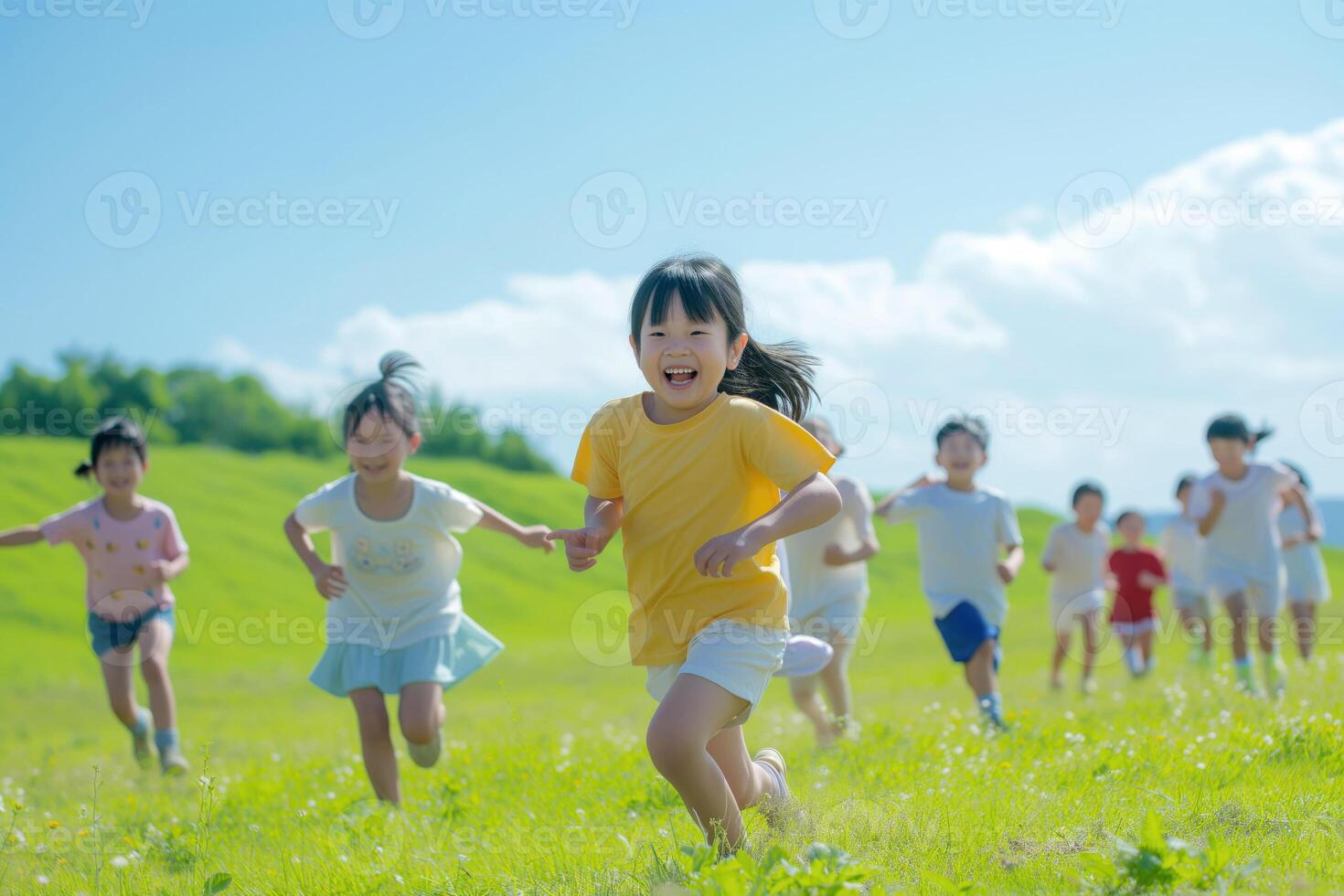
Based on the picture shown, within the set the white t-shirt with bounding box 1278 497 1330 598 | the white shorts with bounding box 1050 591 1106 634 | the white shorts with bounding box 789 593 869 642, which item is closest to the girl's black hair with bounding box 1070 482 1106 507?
the white shorts with bounding box 1050 591 1106 634

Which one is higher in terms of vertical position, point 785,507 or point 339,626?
point 785,507

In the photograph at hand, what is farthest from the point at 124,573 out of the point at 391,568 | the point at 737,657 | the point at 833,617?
the point at 737,657

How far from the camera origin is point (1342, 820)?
162 inches

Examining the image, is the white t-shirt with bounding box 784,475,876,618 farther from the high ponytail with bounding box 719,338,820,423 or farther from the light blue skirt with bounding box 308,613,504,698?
the high ponytail with bounding box 719,338,820,423

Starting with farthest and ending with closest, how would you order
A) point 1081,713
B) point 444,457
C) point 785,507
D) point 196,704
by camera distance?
point 444,457 < point 196,704 < point 1081,713 < point 785,507

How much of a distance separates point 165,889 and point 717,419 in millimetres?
2659

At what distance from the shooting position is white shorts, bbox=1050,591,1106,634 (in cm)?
1294

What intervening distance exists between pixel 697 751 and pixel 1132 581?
11695 mm

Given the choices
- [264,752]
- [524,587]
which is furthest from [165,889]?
[524,587]

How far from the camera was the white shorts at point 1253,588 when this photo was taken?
9.80 meters

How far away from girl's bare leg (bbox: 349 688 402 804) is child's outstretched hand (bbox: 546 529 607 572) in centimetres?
237

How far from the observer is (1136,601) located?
46.4 feet

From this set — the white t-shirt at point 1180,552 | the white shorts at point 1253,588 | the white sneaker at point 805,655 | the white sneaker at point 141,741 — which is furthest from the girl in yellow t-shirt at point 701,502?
the white t-shirt at point 1180,552

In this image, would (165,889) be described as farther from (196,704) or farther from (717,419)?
(196,704)
